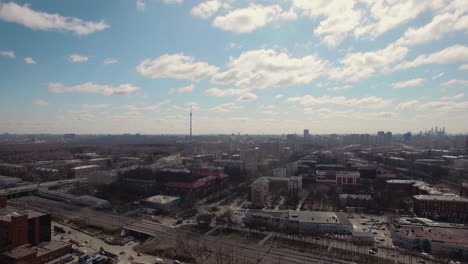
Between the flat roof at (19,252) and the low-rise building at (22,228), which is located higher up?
the low-rise building at (22,228)

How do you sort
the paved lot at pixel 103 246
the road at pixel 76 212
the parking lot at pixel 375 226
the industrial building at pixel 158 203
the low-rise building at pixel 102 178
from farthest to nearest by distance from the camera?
the low-rise building at pixel 102 178 → the industrial building at pixel 158 203 → the road at pixel 76 212 → the parking lot at pixel 375 226 → the paved lot at pixel 103 246

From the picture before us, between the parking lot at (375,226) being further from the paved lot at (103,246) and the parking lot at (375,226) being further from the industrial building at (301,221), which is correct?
the paved lot at (103,246)

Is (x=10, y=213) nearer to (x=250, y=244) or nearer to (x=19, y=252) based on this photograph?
(x=19, y=252)

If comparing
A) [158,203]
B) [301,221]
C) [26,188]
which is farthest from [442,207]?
[26,188]

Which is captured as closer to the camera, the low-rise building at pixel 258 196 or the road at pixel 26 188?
the low-rise building at pixel 258 196

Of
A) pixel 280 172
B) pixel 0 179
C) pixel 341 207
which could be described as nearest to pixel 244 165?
pixel 280 172

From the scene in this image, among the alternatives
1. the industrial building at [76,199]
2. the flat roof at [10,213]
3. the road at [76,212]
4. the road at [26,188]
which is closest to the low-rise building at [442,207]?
the road at [76,212]

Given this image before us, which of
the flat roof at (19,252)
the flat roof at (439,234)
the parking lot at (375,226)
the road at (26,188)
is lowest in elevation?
the parking lot at (375,226)
